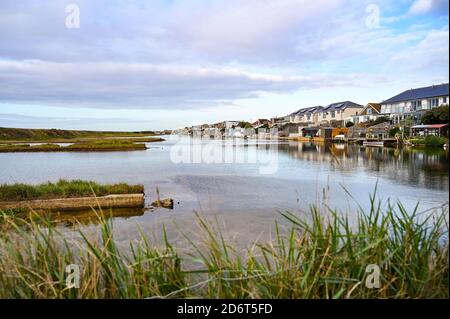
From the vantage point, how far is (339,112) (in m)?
71.9

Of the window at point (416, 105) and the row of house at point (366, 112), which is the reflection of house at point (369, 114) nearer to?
the row of house at point (366, 112)

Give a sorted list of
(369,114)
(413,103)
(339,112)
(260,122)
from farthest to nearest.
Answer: (260,122) → (339,112) → (369,114) → (413,103)

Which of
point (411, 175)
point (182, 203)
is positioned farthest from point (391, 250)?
point (411, 175)

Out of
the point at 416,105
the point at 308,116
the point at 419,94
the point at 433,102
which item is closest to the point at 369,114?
the point at 419,94

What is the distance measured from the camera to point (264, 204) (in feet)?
36.3

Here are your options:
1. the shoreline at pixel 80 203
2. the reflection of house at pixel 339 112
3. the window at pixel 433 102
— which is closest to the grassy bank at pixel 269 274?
the shoreline at pixel 80 203

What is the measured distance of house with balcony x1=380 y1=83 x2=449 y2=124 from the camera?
31.3 m

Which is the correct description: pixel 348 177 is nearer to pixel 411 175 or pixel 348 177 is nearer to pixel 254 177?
pixel 411 175

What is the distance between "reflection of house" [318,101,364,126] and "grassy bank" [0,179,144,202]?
61858 mm

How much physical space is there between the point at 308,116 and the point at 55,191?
8144 cm

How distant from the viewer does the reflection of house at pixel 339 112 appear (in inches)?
2735

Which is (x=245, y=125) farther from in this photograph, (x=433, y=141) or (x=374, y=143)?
(x=433, y=141)
